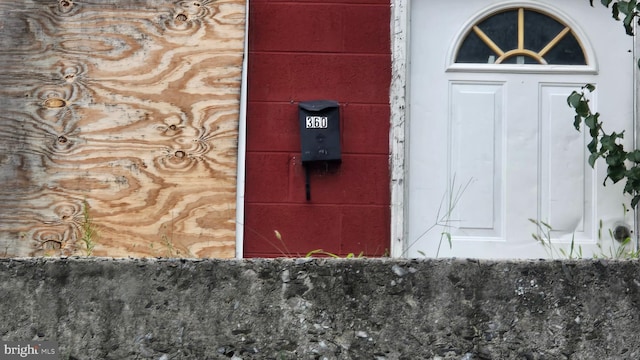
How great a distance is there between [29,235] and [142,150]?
84cm

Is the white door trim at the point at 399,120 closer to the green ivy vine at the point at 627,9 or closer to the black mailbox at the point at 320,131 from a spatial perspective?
the black mailbox at the point at 320,131

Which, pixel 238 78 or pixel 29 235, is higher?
pixel 238 78

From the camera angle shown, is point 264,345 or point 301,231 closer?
point 264,345

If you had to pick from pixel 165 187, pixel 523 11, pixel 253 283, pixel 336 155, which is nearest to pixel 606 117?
pixel 523 11

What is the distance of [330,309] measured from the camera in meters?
2.98

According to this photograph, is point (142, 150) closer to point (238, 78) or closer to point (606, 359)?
point (238, 78)

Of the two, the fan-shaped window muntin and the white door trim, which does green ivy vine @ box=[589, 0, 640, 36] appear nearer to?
the fan-shaped window muntin

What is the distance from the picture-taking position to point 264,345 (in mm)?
2969

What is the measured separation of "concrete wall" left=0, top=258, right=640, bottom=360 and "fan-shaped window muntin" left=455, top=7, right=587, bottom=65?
2834 mm

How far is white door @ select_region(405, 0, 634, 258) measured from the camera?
5535 millimetres

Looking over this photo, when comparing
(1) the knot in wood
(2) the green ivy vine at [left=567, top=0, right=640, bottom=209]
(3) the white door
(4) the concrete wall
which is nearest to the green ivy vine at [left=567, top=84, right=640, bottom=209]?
(2) the green ivy vine at [left=567, top=0, right=640, bottom=209]

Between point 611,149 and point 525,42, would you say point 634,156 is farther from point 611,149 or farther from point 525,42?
point 525,42

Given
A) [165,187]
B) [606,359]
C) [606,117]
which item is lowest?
[606,359]

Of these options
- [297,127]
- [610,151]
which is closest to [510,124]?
[610,151]
